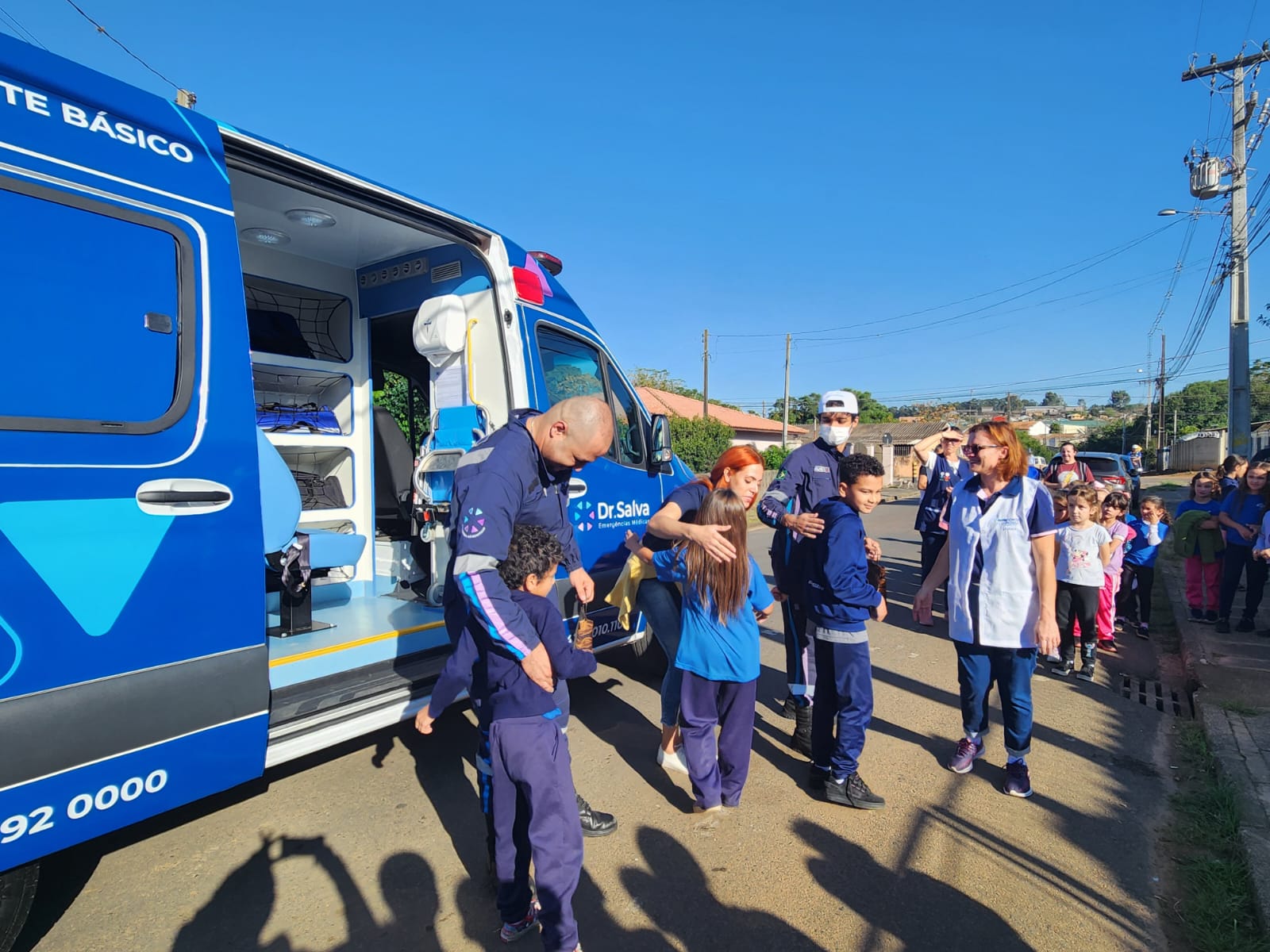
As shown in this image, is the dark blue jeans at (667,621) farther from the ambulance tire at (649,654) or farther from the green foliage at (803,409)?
the green foliage at (803,409)

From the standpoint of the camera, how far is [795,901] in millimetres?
2773

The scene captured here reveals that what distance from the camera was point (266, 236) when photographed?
453 centimetres

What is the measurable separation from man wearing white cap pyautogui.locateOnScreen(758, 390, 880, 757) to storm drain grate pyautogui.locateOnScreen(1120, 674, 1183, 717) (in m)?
2.51

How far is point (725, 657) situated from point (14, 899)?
2607mm

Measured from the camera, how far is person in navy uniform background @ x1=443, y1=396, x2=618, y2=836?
2309 millimetres

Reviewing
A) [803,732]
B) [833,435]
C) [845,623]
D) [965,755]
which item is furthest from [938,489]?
[845,623]

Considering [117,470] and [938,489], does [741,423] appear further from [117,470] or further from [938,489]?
[117,470]

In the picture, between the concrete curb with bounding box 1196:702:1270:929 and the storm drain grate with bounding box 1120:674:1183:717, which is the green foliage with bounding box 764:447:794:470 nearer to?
the storm drain grate with bounding box 1120:674:1183:717

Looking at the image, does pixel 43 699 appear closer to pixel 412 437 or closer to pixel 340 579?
pixel 340 579

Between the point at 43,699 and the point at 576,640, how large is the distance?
2.00 m

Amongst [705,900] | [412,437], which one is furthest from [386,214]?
[705,900]

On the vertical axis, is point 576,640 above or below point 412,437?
below

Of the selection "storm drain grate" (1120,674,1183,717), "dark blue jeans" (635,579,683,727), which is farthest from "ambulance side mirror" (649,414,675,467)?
"storm drain grate" (1120,674,1183,717)

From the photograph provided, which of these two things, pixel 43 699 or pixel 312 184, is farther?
pixel 312 184
